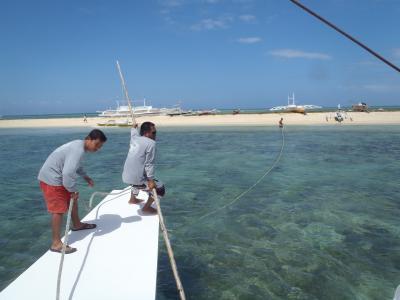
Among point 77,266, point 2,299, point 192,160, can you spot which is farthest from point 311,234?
point 192,160

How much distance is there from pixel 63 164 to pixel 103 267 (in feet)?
5.28

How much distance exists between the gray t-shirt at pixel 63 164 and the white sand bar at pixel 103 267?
94 centimetres

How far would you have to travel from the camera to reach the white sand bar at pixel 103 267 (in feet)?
11.9

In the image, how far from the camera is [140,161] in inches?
235

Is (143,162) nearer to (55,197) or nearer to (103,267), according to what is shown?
(55,197)

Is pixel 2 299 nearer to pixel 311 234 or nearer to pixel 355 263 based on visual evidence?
pixel 355 263

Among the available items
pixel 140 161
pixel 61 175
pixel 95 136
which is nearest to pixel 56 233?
pixel 61 175

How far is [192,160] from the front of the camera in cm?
1967

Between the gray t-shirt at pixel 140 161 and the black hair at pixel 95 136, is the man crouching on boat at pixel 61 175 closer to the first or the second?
the black hair at pixel 95 136

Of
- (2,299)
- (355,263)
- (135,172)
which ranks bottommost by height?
(355,263)

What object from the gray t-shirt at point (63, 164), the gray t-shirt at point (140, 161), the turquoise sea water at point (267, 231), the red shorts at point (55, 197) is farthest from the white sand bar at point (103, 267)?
the turquoise sea water at point (267, 231)

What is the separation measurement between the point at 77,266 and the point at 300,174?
40.2 ft

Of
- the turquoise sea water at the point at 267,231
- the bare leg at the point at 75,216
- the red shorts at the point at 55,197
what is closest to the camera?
the red shorts at the point at 55,197

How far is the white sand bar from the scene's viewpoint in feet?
11.9
